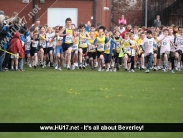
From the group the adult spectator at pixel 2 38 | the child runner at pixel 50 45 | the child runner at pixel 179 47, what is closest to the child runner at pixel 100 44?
the child runner at pixel 50 45

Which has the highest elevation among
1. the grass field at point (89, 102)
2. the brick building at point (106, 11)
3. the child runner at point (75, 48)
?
the brick building at point (106, 11)

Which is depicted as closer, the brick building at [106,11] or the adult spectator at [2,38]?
the adult spectator at [2,38]

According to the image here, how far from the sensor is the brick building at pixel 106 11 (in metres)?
47.8

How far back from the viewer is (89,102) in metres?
16.3

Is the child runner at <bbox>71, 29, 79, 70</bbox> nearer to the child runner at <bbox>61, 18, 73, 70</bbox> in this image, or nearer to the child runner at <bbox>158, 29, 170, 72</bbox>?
the child runner at <bbox>61, 18, 73, 70</bbox>

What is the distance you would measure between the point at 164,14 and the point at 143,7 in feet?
10.9

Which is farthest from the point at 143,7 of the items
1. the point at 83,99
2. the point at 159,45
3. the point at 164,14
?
the point at 83,99

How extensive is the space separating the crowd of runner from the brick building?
33.1 ft

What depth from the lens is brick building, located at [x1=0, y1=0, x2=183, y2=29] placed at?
47.8 meters

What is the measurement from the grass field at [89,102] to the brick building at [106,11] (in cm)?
2420

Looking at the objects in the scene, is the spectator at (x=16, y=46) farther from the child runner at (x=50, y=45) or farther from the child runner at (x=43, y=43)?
the child runner at (x=50, y=45)

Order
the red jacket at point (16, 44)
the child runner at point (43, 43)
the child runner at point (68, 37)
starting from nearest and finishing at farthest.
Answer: the red jacket at point (16, 44)
the child runner at point (68, 37)
the child runner at point (43, 43)

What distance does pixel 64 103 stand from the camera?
1592 centimetres

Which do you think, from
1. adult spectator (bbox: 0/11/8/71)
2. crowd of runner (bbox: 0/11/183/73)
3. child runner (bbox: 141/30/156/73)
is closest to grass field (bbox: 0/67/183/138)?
adult spectator (bbox: 0/11/8/71)
